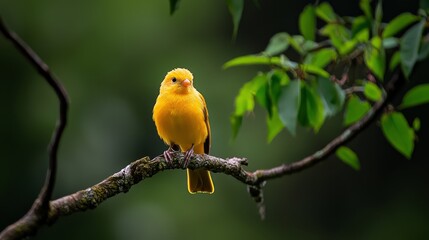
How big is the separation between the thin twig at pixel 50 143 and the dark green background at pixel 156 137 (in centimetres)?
857

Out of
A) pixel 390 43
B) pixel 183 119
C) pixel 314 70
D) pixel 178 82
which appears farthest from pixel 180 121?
pixel 390 43

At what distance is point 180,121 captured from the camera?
4.26 meters

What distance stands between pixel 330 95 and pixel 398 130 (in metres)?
0.39

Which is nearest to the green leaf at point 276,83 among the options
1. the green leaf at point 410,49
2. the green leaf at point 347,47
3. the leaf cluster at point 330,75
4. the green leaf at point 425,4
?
the leaf cluster at point 330,75

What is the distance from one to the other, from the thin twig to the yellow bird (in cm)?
228

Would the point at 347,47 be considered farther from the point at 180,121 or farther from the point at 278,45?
the point at 180,121

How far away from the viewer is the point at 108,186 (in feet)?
8.46

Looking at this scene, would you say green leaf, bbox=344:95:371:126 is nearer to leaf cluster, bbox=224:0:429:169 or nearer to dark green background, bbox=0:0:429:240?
leaf cluster, bbox=224:0:429:169

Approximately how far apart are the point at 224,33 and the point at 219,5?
0.45m

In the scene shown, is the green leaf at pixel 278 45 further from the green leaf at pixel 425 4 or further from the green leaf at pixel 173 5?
the green leaf at pixel 173 5

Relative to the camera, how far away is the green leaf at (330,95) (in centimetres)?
333

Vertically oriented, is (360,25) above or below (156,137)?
above

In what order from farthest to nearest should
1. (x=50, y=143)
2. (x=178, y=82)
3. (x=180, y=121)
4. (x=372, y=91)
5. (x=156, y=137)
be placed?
(x=156, y=137)
(x=178, y=82)
(x=180, y=121)
(x=372, y=91)
(x=50, y=143)

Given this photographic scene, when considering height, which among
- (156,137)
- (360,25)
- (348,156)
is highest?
(360,25)
